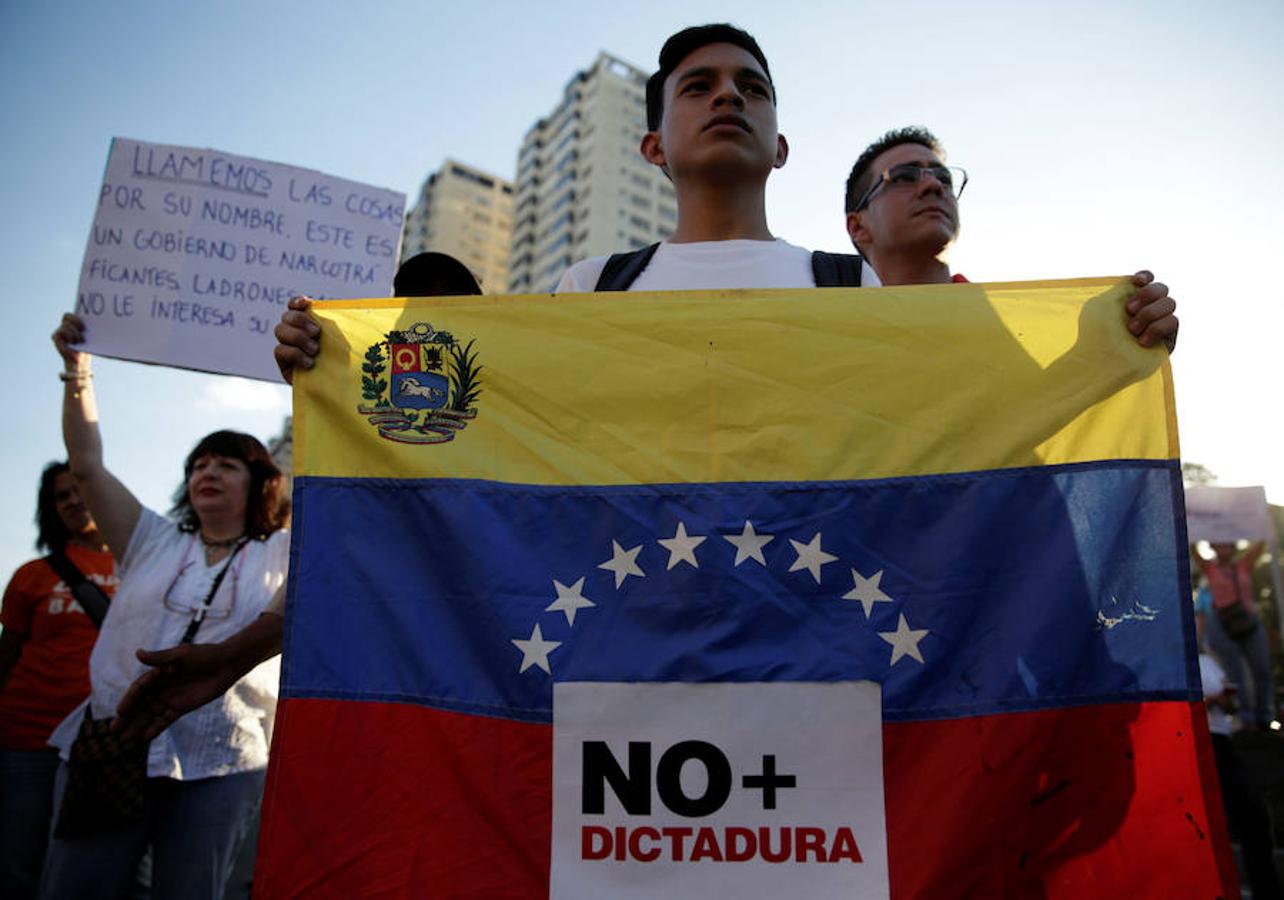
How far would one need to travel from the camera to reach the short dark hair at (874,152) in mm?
3164

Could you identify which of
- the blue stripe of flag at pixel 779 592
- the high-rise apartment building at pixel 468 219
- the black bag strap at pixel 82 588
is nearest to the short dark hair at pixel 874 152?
the blue stripe of flag at pixel 779 592

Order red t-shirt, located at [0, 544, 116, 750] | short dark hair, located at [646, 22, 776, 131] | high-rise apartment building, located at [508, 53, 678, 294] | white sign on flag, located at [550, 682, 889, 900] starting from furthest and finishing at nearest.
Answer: high-rise apartment building, located at [508, 53, 678, 294], red t-shirt, located at [0, 544, 116, 750], short dark hair, located at [646, 22, 776, 131], white sign on flag, located at [550, 682, 889, 900]

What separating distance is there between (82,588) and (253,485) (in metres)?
1.14

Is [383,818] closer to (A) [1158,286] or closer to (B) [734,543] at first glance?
(B) [734,543]

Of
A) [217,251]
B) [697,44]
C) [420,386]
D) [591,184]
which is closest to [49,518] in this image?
[217,251]

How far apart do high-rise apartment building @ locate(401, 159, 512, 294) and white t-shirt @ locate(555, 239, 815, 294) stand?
87290 mm

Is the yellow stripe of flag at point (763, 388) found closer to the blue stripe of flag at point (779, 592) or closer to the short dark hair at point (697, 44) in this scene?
the blue stripe of flag at point (779, 592)

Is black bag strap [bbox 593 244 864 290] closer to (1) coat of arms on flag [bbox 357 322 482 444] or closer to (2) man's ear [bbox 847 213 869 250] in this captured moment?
(1) coat of arms on flag [bbox 357 322 482 444]

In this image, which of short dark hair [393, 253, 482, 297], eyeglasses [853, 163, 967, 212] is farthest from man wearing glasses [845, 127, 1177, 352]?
short dark hair [393, 253, 482, 297]

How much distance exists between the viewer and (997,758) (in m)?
1.64

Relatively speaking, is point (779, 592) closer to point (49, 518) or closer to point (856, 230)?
point (856, 230)

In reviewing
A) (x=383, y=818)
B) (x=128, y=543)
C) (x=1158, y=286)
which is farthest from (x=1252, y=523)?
(x=128, y=543)

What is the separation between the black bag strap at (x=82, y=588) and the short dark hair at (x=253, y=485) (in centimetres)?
69

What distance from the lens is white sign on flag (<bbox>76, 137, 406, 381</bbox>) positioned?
3250 millimetres
